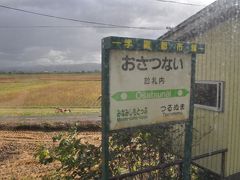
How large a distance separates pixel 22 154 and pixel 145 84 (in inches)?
334

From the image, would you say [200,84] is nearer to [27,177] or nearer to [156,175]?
[156,175]

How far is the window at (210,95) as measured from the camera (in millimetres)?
5688

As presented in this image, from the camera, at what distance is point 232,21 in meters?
5.48

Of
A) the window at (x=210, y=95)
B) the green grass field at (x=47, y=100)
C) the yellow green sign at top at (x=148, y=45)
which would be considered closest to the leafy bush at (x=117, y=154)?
the yellow green sign at top at (x=148, y=45)

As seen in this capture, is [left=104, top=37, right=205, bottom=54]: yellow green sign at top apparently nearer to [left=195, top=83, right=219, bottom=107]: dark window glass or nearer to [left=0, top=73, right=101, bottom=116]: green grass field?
[left=195, top=83, right=219, bottom=107]: dark window glass

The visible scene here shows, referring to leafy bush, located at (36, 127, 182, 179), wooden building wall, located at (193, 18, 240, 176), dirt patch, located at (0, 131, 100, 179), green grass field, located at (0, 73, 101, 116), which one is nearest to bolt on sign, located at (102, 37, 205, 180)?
leafy bush, located at (36, 127, 182, 179)

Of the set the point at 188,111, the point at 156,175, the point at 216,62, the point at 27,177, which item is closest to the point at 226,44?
the point at 216,62

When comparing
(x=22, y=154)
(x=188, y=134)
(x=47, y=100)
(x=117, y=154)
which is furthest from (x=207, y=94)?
(x=47, y=100)

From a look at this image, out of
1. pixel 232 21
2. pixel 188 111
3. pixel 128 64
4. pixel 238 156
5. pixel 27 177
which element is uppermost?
pixel 232 21

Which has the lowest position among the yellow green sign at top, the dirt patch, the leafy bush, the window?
the dirt patch

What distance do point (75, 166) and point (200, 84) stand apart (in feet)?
10.7

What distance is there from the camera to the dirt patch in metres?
8.35

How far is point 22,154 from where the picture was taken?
10.8m

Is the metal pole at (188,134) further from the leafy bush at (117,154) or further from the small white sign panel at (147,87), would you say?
the leafy bush at (117,154)
